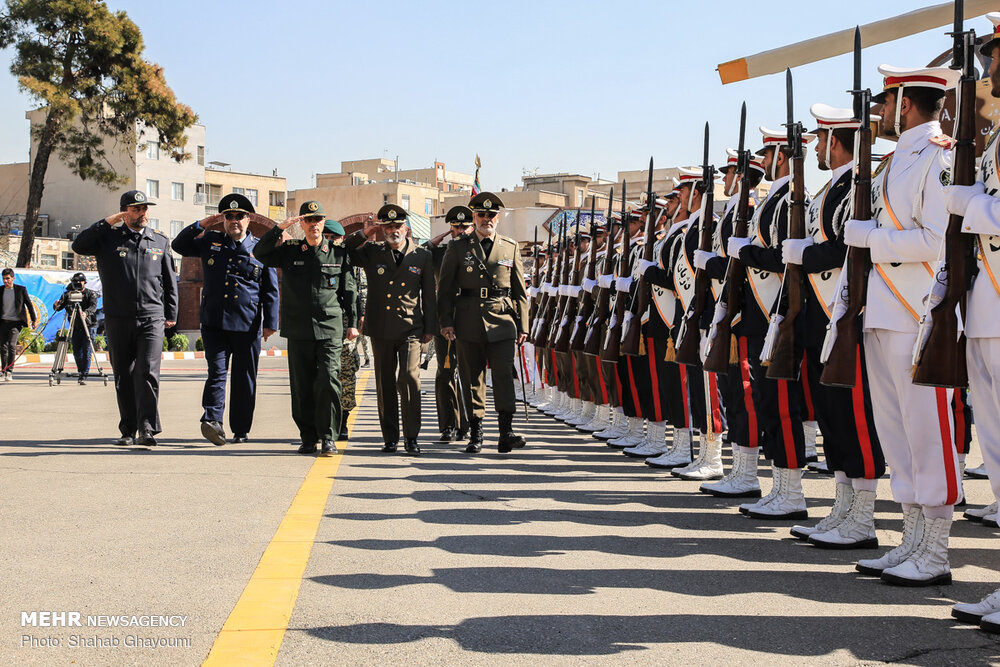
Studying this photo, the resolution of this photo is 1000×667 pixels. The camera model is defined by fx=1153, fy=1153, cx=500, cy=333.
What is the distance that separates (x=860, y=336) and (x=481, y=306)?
466 centimetres

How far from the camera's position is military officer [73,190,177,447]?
9484 mm

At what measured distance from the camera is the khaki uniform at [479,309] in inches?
387

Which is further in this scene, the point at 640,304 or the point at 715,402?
the point at 640,304

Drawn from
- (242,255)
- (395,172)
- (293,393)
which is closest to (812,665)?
(293,393)

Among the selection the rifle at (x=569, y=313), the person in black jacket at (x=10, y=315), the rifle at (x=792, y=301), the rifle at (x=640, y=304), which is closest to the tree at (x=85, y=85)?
the person in black jacket at (x=10, y=315)

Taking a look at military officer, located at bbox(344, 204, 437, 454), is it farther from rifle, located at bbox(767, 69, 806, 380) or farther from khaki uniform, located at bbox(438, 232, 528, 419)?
rifle, located at bbox(767, 69, 806, 380)

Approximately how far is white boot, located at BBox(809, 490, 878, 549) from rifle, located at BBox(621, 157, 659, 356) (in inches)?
148

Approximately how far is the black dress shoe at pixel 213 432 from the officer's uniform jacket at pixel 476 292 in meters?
2.07

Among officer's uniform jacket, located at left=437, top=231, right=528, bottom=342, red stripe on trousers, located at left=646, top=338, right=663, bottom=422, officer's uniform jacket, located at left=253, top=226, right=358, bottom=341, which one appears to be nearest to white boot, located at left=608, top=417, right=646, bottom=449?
red stripe on trousers, located at left=646, top=338, right=663, bottom=422

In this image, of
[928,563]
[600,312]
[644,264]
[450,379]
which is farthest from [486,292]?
[928,563]

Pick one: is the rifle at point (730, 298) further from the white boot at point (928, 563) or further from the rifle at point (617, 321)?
the rifle at point (617, 321)

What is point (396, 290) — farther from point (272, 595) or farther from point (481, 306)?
point (272, 595)

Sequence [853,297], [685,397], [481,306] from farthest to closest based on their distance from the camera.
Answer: [481,306] → [685,397] → [853,297]

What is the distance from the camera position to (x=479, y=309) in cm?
986
